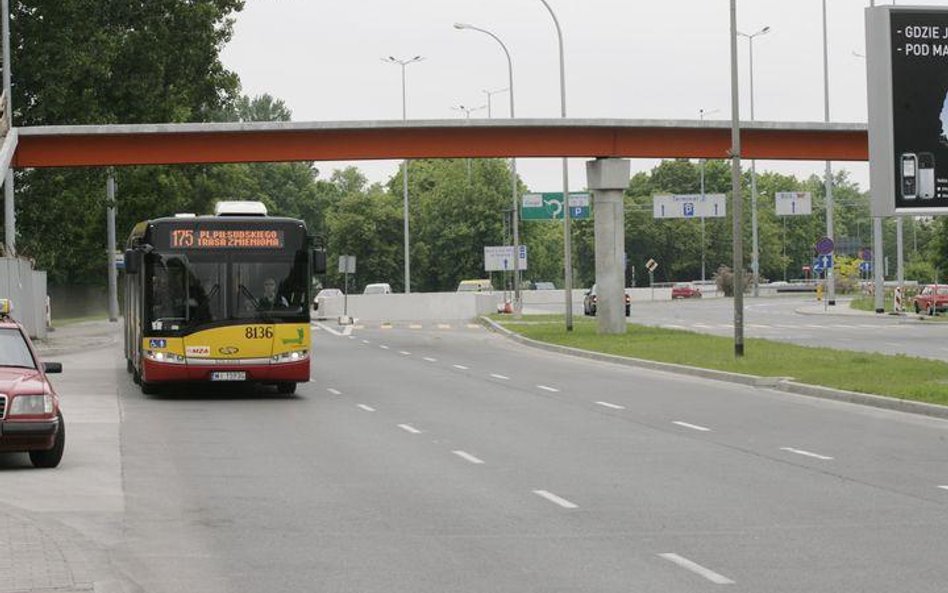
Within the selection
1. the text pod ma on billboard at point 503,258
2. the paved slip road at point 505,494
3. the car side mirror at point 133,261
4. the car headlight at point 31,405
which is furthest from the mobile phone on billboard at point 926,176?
the text pod ma on billboard at point 503,258

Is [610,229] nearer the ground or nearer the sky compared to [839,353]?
nearer the sky

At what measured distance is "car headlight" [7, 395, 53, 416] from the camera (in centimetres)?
1511

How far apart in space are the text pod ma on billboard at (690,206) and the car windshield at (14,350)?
98345mm

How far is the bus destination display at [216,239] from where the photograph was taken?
26125mm

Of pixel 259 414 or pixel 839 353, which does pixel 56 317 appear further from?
pixel 259 414

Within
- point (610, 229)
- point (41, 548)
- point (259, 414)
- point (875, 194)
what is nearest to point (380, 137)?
point (610, 229)

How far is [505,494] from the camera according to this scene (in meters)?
13.9

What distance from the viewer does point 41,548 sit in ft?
34.6

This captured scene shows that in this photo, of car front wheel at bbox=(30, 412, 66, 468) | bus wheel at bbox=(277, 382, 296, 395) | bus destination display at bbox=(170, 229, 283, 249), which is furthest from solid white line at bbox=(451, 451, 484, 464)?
bus wheel at bbox=(277, 382, 296, 395)

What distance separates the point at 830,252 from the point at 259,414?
2041 inches

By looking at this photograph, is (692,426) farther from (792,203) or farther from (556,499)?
(792,203)

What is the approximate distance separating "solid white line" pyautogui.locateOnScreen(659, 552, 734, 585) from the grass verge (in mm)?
12992

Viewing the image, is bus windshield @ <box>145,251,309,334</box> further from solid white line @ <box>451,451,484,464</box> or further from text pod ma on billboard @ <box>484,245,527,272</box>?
text pod ma on billboard @ <box>484,245,527,272</box>

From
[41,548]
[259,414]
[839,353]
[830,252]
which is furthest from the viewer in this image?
[830,252]
